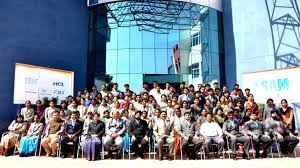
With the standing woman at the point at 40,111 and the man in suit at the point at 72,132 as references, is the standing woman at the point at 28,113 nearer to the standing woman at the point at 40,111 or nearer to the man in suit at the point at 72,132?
the standing woman at the point at 40,111

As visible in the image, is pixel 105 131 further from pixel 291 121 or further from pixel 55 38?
pixel 55 38

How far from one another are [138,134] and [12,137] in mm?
3592

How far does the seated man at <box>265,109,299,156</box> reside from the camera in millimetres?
6770

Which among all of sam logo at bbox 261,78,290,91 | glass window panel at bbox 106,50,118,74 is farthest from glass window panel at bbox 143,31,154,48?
sam logo at bbox 261,78,290,91

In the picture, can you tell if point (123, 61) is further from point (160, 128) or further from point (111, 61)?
point (160, 128)

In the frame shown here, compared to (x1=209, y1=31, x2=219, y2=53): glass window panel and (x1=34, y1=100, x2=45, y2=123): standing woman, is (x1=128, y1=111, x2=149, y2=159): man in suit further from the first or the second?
(x1=209, y1=31, x2=219, y2=53): glass window panel

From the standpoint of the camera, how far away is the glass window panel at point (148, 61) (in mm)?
14695

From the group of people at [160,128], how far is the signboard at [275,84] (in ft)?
6.10

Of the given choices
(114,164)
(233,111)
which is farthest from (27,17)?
(233,111)

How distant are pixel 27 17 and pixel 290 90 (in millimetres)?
9977

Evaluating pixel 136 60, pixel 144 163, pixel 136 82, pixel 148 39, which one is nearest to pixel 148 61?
pixel 136 60

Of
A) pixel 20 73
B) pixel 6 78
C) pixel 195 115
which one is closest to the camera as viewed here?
pixel 195 115

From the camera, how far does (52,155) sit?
7.04m

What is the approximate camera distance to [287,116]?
289 inches
